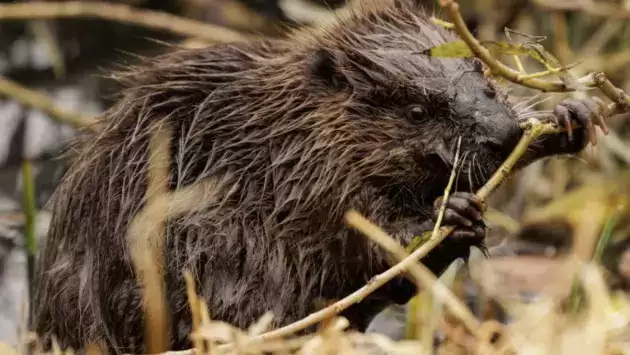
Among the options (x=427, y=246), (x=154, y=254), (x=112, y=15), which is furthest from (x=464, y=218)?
(x=112, y=15)

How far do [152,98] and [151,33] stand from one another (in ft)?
7.33

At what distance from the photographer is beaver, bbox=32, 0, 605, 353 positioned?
2676 mm

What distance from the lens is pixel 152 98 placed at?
286 centimetres

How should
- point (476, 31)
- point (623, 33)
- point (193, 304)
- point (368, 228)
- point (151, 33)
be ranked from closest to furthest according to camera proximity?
point (193, 304) → point (368, 228) → point (476, 31) → point (623, 33) → point (151, 33)

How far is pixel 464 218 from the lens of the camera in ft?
8.29

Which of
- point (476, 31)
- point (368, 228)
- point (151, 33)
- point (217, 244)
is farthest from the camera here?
point (151, 33)

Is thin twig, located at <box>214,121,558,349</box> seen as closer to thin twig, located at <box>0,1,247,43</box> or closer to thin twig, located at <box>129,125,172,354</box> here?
thin twig, located at <box>129,125,172,354</box>

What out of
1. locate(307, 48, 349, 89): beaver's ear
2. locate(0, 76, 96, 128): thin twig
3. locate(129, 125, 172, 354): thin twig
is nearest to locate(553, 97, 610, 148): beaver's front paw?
locate(307, 48, 349, 89): beaver's ear

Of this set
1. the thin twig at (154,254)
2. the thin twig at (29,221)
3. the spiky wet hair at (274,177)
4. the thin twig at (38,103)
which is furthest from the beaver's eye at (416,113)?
the thin twig at (38,103)

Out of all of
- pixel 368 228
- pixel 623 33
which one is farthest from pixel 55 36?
pixel 368 228

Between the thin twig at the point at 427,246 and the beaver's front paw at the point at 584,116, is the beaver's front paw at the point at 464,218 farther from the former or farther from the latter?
the beaver's front paw at the point at 584,116

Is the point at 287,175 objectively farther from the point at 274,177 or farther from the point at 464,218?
the point at 464,218

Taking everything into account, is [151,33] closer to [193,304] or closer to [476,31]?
[476,31]

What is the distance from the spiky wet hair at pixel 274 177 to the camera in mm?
2691
